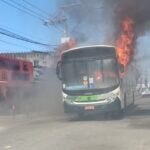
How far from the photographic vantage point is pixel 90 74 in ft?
81.1

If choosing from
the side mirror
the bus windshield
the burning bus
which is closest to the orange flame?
the burning bus

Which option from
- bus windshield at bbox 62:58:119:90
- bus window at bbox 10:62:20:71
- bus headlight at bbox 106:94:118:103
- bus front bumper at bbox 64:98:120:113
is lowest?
bus front bumper at bbox 64:98:120:113

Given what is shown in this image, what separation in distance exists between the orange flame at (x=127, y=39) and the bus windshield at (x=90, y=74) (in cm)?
458

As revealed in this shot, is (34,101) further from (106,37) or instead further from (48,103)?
(106,37)

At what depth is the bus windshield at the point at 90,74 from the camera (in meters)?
24.5

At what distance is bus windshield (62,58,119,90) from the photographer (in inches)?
965

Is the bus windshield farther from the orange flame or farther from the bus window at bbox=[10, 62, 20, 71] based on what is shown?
the bus window at bbox=[10, 62, 20, 71]

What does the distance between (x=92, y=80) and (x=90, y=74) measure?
1.03 feet

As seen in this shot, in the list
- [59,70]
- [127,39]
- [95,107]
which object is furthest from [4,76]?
[95,107]

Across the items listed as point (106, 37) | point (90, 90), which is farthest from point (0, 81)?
point (90, 90)

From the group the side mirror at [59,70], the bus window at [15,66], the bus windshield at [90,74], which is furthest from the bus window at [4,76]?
the bus windshield at [90,74]

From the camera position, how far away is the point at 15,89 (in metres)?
34.9

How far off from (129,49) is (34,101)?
987cm

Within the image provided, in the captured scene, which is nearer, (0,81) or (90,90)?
(90,90)
